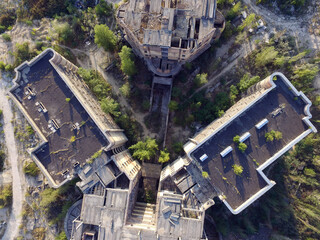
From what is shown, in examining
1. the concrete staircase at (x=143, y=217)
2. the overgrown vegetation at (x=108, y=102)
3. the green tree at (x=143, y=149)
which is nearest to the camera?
the concrete staircase at (x=143, y=217)

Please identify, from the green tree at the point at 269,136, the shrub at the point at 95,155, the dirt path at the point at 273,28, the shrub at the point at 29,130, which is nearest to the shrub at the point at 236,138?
the green tree at the point at 269,136

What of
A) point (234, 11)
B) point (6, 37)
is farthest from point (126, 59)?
point (6, 37)

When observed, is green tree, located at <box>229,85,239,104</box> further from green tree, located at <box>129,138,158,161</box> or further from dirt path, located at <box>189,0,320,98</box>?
green tree, located at <box>129,138,158,161</box>

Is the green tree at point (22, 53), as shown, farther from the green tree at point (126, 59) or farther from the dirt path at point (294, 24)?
the dirt path at point (294, 24)

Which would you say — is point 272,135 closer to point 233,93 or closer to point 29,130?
point 233,93

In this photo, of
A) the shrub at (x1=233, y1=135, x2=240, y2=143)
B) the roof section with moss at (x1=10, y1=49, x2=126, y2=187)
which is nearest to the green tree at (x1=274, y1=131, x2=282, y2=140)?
the shrub at (x1=233, y1=135, x2=240, y2=143)
